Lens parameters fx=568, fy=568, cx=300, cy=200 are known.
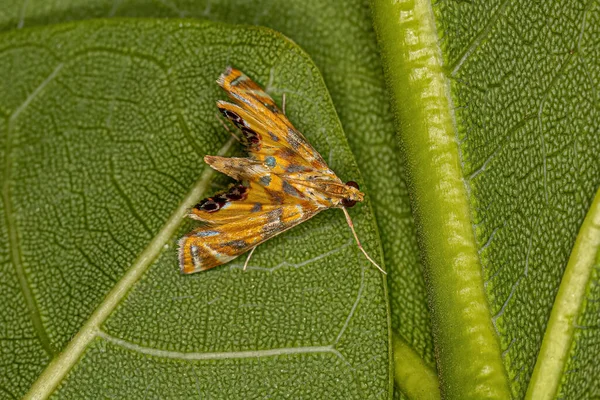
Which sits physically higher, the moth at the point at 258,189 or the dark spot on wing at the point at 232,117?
the dark spot on wing at the point at 232,117

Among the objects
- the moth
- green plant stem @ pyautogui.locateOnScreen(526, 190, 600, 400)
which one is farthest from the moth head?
green plant stem @ pyautogui.locateOnScreen(526, 190, 600, 400)

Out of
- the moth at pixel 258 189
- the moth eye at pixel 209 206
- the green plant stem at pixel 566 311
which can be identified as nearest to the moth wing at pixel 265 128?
the moth at pixel 258 189

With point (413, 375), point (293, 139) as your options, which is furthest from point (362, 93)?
point (413, 375)

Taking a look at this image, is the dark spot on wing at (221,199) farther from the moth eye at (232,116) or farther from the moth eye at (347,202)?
the moth eye at (347,202)

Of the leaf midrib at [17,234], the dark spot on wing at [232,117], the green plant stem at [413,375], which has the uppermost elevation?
the dark spot on wing at [232,117]

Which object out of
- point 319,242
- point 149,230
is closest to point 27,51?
point 149,230

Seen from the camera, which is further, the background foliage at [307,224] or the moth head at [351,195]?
the moth head at [351,195]

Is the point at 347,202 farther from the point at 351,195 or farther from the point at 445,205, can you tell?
the point at 445,205
